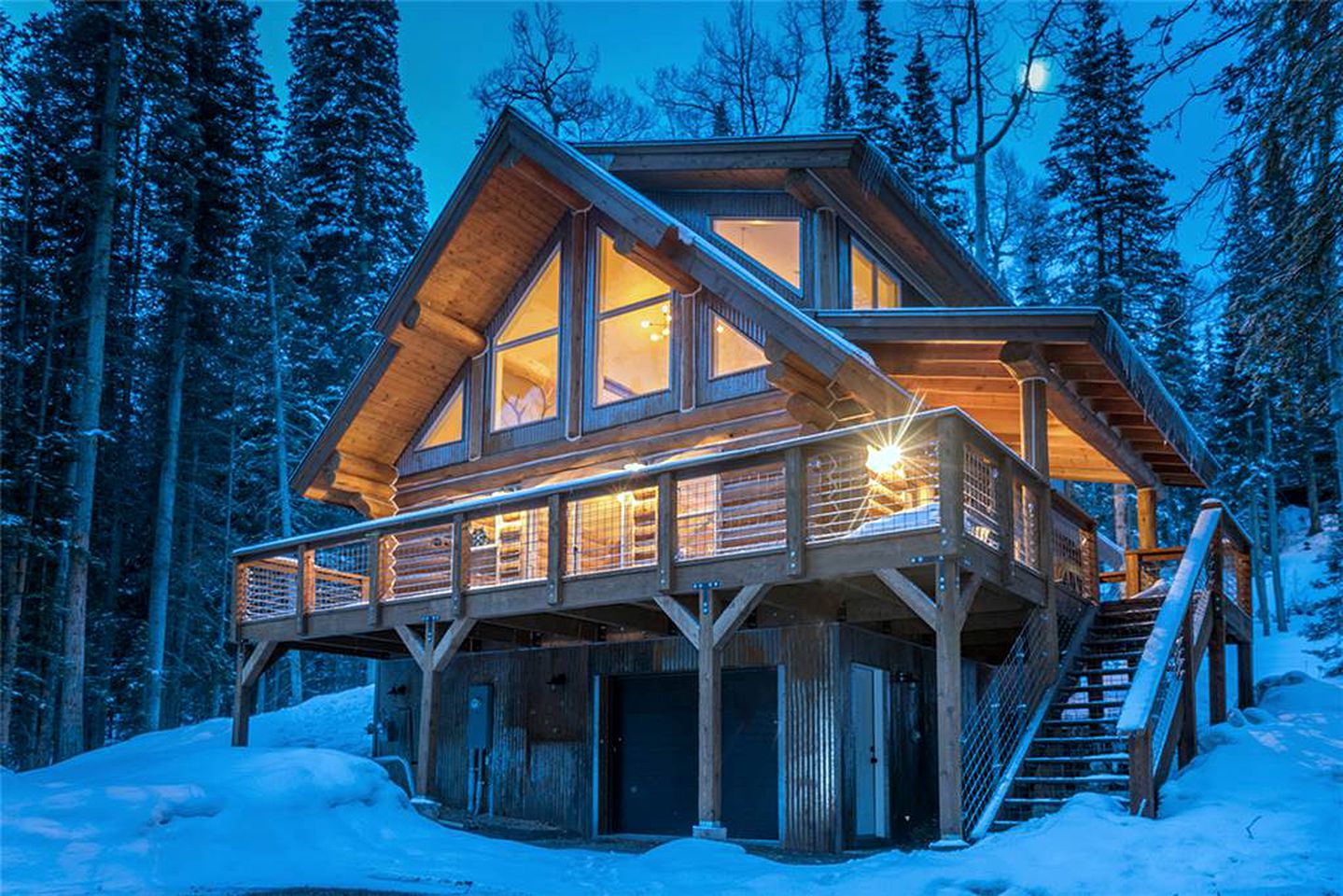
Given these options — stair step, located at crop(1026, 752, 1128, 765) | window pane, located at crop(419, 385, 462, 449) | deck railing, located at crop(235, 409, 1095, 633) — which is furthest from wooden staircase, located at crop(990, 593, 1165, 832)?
window pane, located at crop(419, 385, 462, 449)

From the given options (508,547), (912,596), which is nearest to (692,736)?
(508,547)

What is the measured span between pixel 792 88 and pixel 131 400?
18.6 meters

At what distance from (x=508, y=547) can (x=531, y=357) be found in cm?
308

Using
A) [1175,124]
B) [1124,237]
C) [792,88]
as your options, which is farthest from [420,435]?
[1124,237]

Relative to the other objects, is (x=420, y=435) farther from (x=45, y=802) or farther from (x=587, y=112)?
(x=587, y=112)

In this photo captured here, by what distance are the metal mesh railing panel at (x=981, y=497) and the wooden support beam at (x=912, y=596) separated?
0.89 m

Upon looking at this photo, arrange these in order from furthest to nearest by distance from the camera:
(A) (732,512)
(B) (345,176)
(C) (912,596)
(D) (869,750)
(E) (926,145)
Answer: (B) (345,176) → (E) (926,145) → (A) (732,512) → (D) (869,750) → (C) (912,596)

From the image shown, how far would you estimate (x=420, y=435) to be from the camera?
714 inches

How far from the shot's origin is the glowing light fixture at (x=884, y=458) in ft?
34.2

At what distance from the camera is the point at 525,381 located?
1705 centimetres

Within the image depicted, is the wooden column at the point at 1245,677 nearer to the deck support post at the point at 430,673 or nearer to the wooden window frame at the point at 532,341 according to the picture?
the wooden window frame at the point at 532,341

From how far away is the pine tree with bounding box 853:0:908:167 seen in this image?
96.4ft

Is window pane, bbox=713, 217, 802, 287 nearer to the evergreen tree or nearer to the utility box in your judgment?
the utility box

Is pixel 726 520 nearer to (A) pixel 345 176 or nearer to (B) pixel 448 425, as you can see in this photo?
(B) pixel 448 425
